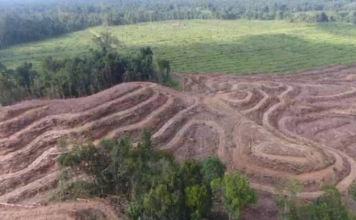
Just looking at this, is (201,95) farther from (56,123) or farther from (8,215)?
(8,215)

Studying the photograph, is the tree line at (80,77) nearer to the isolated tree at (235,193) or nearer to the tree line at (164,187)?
the tree line at (164,187)

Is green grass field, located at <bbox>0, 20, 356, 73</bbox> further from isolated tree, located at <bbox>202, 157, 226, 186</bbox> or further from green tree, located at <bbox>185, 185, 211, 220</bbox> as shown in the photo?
green tree, located at <bbox>185, 185, 211, 220</bbox>

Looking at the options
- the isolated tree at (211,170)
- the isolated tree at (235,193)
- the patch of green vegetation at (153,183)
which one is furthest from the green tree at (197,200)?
the isolated tree at (211,170)

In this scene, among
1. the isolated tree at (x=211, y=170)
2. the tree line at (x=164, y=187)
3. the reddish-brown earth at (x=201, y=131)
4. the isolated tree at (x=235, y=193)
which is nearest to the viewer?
the isolated tree at (x=235, y=193)

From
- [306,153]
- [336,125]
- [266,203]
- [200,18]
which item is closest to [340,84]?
[336,125]

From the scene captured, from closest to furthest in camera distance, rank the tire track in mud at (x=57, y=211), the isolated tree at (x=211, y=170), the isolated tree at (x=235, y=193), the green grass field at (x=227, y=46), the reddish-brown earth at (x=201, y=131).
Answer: the isolated tree at (x=235, y=193)
the isolated tree at (x=211, y=170)
the tire track in mud at (x=57, y=211)
the reddish-brown earth at (x=201, y=131)
the green grass field at (x=227, y=46)

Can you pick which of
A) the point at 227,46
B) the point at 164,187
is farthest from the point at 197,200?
the point at 227,46

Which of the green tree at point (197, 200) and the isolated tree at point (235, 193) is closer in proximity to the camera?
the isolated tree at point (235, 193)
